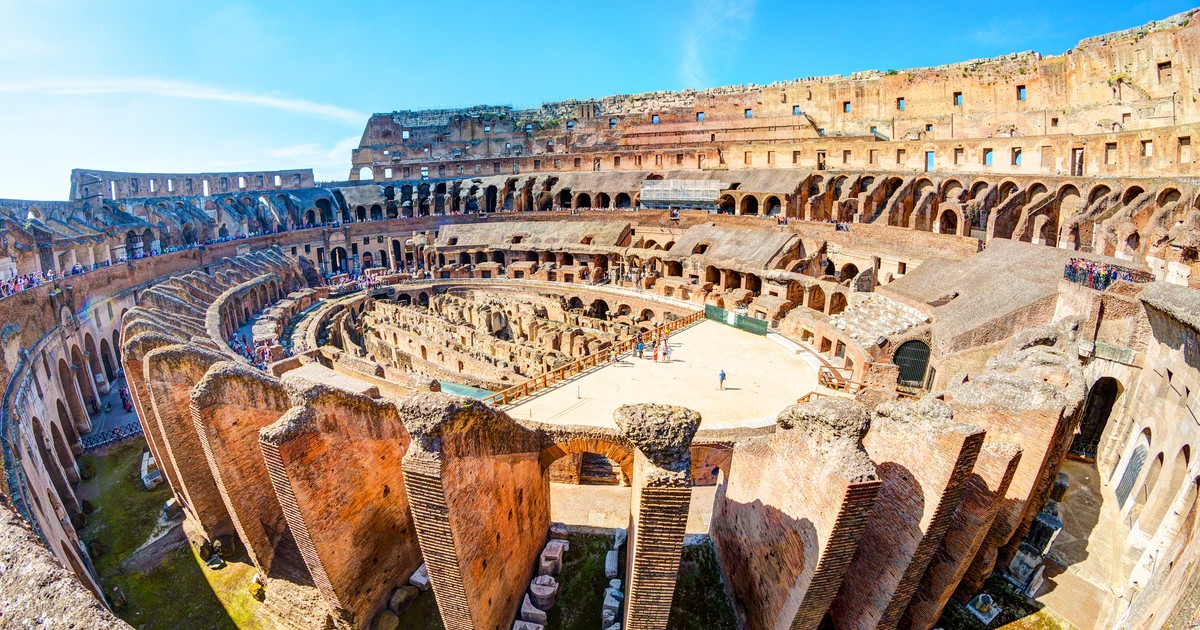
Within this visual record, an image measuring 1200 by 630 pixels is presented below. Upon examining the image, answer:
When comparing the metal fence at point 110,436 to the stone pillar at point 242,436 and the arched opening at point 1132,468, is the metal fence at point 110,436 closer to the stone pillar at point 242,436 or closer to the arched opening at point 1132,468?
the stone pillar at point 242,436

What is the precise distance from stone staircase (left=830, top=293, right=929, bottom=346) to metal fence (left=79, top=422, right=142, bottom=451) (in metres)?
23.2

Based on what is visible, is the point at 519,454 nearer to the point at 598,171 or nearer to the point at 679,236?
the point at 679,236

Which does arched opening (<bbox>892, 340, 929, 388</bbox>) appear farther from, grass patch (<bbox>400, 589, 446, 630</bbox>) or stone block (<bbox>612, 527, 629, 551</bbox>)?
Answer: grass patch (<bbox>400, 589, 446, 630</bbox>)

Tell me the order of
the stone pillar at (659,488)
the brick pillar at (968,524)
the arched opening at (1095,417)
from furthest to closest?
1. the arched opening at (1095,417)
2. the brick pillar at (968,524)
3. the stone pillar at (659,488)

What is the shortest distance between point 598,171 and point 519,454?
39.0 m

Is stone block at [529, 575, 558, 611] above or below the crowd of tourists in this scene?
below

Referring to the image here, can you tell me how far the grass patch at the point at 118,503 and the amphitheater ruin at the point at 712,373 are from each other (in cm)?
→ 55

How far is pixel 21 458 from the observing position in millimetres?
11547

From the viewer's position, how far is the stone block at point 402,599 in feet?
36.1

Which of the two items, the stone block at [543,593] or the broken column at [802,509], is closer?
the broken column at [802,509]

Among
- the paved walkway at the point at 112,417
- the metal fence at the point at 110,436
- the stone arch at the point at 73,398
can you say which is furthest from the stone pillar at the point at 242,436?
the stone arch at the point at 73,398

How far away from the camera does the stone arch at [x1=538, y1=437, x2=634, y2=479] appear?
12.2 meters

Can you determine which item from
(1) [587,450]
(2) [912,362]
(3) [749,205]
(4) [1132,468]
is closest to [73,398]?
(1) [587,450]

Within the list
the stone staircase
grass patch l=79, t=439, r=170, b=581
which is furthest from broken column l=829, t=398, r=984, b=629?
grass patch l=79, t=439, r=170, b=581
